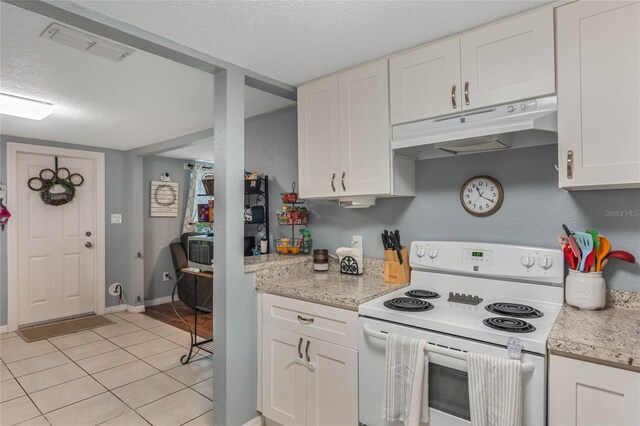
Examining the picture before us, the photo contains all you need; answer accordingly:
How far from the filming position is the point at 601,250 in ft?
5.33

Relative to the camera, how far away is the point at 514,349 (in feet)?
4.21

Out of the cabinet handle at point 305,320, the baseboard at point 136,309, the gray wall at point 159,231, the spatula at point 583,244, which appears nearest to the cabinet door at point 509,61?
the spatula at point 583,244

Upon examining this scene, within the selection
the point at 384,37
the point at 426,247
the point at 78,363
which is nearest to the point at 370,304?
the point at 426,247

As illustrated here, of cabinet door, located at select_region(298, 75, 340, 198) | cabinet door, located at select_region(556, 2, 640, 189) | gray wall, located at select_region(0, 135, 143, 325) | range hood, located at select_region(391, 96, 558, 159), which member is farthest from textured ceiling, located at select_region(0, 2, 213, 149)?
cabinet door, located at select_region(556, 2, 640, 189)

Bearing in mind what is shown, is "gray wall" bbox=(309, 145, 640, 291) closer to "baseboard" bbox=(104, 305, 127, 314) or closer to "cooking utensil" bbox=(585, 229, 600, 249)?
"cooking utensil" bbox=(585, 229, 600, 249)

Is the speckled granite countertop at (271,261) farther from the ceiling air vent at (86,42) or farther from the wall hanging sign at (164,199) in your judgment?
the wall hanging sign at (164,199)

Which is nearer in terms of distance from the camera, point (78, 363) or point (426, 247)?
point (426, 247)

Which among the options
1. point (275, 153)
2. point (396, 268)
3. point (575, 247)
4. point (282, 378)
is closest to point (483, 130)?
point (575, 247)

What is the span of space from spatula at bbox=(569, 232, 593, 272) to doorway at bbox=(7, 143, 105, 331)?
16.9ft

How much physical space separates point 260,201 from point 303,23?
1.72 m

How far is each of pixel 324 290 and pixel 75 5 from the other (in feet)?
5.77

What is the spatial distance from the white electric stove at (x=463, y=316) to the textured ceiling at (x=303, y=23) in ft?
3.75

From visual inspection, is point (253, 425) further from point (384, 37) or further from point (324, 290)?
point (384, 37)

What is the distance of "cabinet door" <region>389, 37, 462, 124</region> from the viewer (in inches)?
71.4
